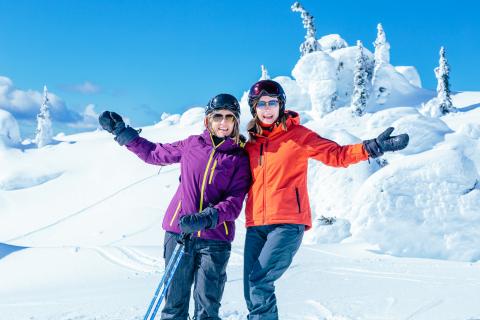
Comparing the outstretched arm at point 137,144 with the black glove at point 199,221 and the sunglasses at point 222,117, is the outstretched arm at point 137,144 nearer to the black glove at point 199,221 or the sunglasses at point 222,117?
the sunglasses at point 222,117

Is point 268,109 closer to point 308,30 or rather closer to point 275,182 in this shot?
point 275,182

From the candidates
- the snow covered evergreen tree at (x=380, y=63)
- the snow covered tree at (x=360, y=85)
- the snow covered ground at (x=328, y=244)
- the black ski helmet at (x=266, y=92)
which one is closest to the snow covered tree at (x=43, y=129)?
the snow covered ground at (x=328, y=244)

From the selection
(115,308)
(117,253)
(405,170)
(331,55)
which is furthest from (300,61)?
(115,308)

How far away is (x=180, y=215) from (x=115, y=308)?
9.27 feet

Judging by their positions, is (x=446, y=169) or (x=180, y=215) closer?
(x=180, y=215)

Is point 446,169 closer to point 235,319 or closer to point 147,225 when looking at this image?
point 235,319

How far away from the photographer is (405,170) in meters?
15.1

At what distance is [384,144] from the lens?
4.09 metres

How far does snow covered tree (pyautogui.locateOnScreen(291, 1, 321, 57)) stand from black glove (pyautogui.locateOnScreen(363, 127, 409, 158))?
147ft

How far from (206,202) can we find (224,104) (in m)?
0.90

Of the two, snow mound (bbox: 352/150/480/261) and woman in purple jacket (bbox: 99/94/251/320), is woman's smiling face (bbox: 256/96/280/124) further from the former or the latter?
snow mound (bbox: 352/150/480/261)

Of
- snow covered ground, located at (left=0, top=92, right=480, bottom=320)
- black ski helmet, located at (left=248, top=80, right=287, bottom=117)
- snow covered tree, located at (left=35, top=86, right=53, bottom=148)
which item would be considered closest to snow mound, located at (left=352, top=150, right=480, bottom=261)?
snow covered ground, located at (left=0, top=92, right=480, bottom=320)

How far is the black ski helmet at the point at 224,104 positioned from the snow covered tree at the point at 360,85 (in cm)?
3754

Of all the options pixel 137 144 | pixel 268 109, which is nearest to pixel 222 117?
pixel 268 109
